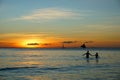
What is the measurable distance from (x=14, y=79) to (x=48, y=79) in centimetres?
292

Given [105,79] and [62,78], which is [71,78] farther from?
[105,79]

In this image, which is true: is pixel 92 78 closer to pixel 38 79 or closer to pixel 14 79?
pixel 38 79

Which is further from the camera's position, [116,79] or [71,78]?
[71,78]

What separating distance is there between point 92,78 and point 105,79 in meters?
1.23

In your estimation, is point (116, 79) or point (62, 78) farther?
point (62, 78)

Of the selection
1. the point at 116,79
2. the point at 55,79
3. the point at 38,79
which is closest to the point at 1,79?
the point at 38,79

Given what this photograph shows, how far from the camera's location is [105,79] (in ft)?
72.9

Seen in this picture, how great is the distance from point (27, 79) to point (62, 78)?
3049 mm

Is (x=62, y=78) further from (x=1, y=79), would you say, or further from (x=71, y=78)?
(x=1, y=79)

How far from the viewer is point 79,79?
2252 centimetres

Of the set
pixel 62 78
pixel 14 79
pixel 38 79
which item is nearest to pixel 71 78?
pixel 62 78

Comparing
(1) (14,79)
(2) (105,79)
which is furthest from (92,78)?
(1) (14,79)

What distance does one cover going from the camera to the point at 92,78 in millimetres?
22922

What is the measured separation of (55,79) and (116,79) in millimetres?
5135
